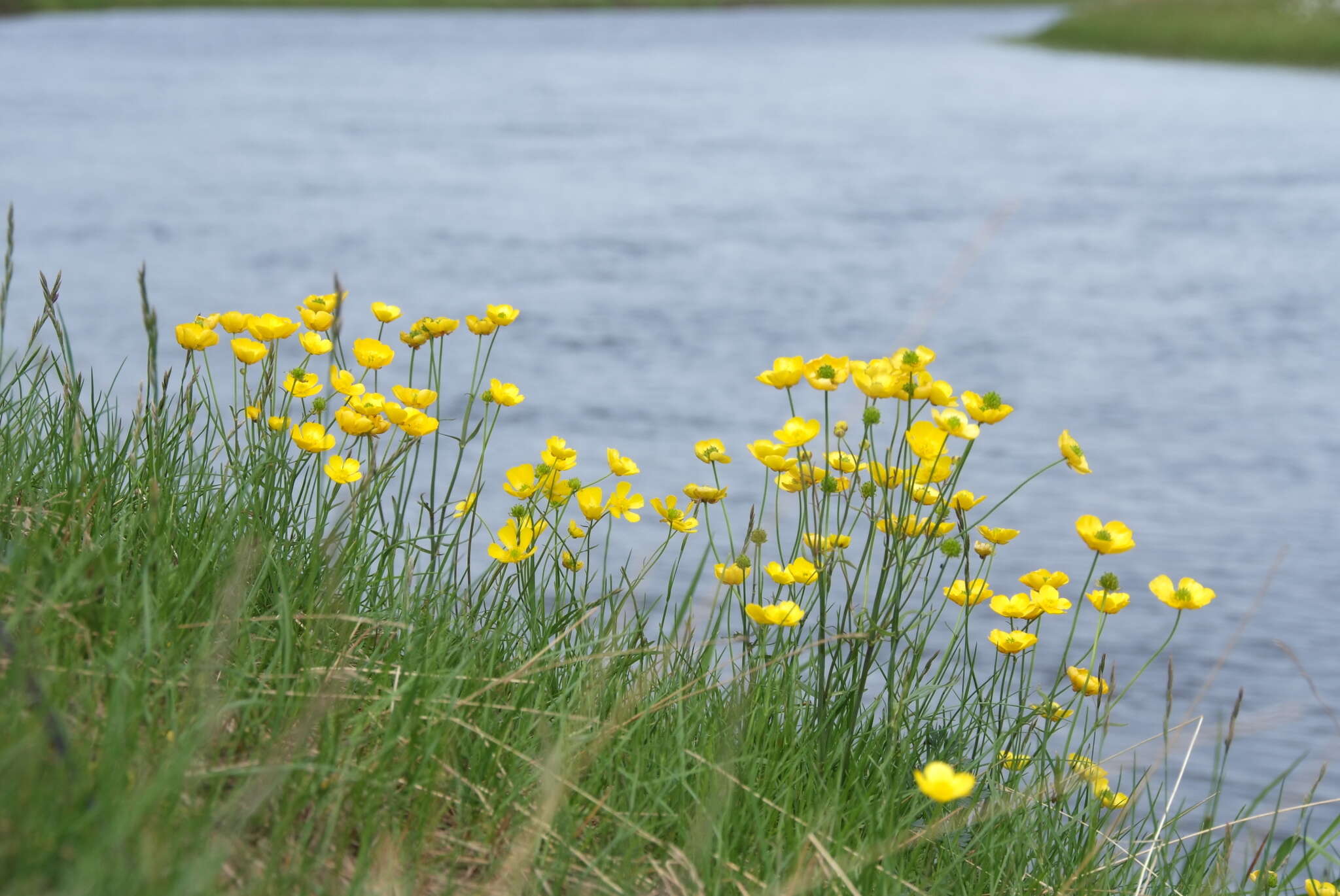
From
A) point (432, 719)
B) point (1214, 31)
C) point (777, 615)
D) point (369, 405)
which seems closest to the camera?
point (432, 719)

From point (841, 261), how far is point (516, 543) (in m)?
10.8

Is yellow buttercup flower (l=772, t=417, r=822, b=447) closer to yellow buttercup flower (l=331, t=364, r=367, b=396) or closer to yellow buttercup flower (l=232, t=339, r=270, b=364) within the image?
yellow buttercup flower (l=331, t=364, r=367, b=396)

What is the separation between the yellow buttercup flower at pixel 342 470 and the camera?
2.28 meters

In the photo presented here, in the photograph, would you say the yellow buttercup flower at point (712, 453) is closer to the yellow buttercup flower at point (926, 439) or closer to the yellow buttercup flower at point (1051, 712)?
the yellow buttercup flower at point (926, 439)

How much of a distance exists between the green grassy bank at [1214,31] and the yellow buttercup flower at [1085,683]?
3943 cm

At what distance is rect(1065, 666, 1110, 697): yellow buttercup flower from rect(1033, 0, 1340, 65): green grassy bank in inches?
1552

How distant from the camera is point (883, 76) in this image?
3794 cm

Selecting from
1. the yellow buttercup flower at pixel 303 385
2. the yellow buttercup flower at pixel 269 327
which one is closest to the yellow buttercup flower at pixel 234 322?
the yellow buttercup flower at pixel 269 327

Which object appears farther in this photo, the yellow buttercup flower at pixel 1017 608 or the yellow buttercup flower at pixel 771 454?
the yellow buttercup flower at pixel 1017 608

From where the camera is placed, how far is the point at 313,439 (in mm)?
2191

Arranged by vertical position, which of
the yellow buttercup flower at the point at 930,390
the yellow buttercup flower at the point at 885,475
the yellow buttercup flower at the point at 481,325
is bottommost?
the yellow buttercup flower at the point at 885,475

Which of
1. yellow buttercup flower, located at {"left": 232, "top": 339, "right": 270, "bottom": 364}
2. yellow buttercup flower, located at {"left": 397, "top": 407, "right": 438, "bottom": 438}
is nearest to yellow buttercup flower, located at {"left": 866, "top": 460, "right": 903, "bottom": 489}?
yellow buttercup flower, located at {"left": 397, "top": 407, "right": 438, "bottom": 438}

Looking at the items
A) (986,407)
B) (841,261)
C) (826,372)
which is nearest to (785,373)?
(826,372)

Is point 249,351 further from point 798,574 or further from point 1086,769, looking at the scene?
point 1086,769
